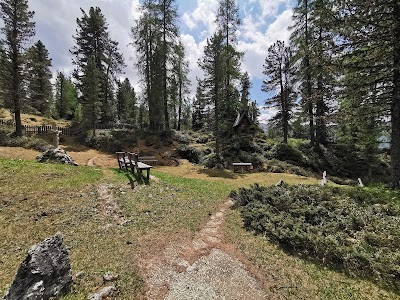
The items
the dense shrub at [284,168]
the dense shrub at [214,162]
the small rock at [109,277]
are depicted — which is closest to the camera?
the small rock at [109,277]

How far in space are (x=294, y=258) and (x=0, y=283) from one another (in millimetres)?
6599

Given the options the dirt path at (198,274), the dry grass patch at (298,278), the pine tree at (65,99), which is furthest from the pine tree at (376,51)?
the pine tree at (65,99)

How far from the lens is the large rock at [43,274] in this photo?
156 inches

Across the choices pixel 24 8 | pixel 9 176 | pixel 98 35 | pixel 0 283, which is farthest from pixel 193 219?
pixel 98 35

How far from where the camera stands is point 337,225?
662 cm

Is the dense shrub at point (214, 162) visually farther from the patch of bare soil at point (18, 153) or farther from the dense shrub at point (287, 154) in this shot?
the patch of bare soil at point (18, 153)

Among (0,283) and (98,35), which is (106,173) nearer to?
(0,283)

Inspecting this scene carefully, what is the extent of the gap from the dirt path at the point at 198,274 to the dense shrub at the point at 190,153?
1840 cm

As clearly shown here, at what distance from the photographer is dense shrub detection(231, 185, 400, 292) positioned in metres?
5.33

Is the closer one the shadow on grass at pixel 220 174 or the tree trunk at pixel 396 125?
the tree trunk at pixel 396 125

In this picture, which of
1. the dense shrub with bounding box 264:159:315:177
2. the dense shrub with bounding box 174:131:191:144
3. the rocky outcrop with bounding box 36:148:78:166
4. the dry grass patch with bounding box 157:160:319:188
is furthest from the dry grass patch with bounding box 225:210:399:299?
the dense shrub with bounding box 174:131:191:144

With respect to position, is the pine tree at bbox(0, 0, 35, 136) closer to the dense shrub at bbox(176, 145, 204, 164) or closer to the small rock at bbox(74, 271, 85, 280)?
the dense shrub at bbox(176, 145, 204, 164)

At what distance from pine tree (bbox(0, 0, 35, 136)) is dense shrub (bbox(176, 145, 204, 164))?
1632 centimetres

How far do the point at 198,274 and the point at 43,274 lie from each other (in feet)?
9.71
